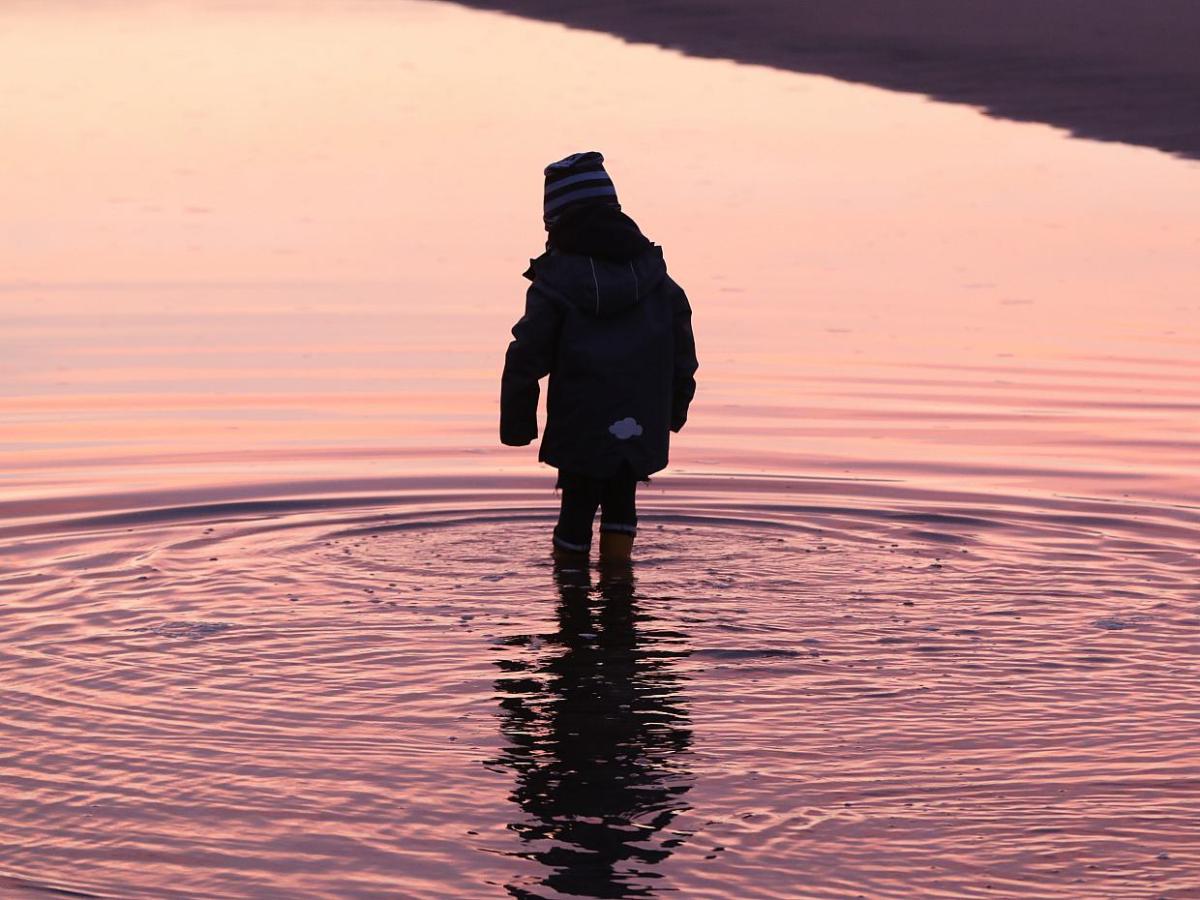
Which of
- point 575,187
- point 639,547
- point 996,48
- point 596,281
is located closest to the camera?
point 596,281

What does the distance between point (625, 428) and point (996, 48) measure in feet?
63.1

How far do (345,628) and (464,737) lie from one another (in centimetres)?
137

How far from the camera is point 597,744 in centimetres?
639

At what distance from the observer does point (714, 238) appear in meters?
18.1

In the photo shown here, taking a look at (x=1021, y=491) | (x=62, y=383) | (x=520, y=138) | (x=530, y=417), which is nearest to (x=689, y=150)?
(x=520, y=138)

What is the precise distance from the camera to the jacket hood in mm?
8625

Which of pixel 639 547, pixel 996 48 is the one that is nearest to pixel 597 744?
pixel 639 547

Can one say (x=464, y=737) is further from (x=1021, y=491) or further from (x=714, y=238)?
(x=714, y=238)

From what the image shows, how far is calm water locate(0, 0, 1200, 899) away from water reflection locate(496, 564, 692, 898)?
0.8 inches

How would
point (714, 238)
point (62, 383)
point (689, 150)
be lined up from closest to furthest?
point (62, 383), point (714, 238), point (689, 150)

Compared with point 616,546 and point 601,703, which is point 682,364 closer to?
point 616,546

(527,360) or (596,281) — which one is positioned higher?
(596,281)

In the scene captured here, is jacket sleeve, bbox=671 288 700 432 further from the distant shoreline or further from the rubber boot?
the distant shoreline

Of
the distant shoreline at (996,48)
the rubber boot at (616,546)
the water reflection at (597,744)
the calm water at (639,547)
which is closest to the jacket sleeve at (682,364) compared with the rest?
the rubber boot at (616,546)
